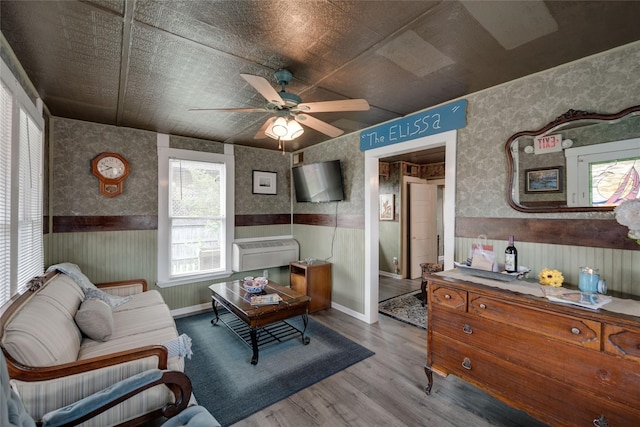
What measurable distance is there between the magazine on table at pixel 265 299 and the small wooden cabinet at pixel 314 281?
0.95 metres

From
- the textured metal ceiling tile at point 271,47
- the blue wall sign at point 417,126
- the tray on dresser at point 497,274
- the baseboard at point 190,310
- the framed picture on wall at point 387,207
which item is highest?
the textured metal ceiling tile at point 271,47

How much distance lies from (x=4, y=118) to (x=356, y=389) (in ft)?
10.1

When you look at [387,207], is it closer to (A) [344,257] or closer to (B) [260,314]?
(A) [344,257]

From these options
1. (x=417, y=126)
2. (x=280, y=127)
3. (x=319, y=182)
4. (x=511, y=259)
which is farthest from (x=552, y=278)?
(x=319, y=182)

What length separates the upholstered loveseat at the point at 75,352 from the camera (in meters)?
1.38

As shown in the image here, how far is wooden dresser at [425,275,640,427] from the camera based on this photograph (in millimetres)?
1358

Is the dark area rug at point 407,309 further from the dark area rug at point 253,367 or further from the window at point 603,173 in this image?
the window at point 603,173

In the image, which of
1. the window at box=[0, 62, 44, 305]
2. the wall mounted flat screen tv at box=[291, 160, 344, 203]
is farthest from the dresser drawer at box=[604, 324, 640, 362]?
the window at box=[0, 62, 44, 305]

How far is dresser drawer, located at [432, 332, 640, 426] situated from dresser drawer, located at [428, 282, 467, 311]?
0.85 ft

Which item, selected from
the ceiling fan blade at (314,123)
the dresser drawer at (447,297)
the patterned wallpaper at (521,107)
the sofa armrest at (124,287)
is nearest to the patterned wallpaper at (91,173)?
the sofa armrest at (124,287)

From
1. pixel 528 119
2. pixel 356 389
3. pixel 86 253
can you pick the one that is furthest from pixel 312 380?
pixel 86 253

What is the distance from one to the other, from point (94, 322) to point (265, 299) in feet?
4.57

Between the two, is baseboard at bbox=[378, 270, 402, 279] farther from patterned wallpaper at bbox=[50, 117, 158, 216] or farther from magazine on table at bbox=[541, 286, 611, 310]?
patterned wallpaper at bbox=[50, 117, 158, 216]

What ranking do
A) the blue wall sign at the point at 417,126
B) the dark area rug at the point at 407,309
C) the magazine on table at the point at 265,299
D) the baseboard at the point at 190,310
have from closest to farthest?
the blue wall sign at the point at 417,126 → the magazine on table at the point at 265,299 → the dark area rug at the point at 407,309 → the baseboard at the point at 190,310
